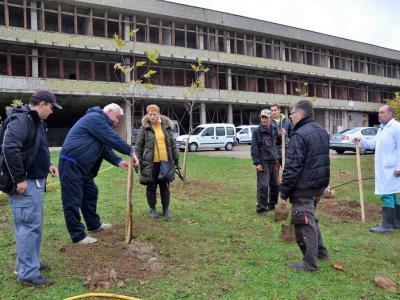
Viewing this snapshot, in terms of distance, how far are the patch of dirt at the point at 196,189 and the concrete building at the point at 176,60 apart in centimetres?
1084

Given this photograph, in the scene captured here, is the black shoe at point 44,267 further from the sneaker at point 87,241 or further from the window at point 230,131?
the window at point 230,131

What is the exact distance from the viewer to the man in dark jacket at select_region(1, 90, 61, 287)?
382 centimetres

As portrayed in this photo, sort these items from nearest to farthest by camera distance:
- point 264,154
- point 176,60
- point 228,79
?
point 264,154, point 176,60, point 228,79

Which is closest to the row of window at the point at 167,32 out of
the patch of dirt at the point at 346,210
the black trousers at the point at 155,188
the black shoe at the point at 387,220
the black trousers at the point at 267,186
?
the black trousers at the point at 155,188

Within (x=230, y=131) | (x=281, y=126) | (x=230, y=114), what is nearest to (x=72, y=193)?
(x=281, y=126)

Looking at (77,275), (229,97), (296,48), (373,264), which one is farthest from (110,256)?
(296,48)

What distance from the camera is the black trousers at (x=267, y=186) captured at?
7141mm

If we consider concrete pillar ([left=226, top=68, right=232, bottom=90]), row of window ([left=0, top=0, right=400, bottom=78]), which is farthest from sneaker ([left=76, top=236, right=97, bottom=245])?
concrete pillar ([left=226, top=68, right=232, bottom=90])

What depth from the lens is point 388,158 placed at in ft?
21.1

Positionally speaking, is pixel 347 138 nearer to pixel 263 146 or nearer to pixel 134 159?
pixel 263 146

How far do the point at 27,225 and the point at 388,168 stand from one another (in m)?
5.27

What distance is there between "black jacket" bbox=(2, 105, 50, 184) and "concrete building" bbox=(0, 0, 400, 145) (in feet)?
53.6

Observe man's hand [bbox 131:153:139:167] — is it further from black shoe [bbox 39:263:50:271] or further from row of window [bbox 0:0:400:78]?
row of window [bbox 0:0:400:78]

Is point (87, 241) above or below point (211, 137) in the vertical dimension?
below
